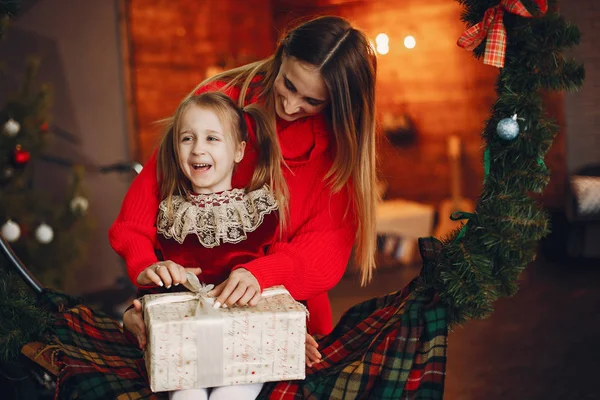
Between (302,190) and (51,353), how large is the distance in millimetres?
739

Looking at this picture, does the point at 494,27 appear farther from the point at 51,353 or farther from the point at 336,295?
the point at 336,295

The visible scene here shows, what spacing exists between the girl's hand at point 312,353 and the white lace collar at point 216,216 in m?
0.30

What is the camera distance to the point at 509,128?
1.38 meters

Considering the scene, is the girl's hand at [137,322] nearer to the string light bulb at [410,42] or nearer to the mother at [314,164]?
the mother at [314,164]

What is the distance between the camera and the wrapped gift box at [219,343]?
1.34 metres

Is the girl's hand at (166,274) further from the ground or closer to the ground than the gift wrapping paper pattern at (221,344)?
further from the ground

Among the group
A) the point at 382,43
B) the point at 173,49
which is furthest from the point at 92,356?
the point at 382,43

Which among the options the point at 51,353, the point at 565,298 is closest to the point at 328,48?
the point at 51,353

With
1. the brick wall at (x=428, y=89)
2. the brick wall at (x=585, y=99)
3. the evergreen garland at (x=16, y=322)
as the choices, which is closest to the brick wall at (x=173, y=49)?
the brick wall at (x=428, y=89)

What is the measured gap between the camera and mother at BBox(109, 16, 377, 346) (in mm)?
1700

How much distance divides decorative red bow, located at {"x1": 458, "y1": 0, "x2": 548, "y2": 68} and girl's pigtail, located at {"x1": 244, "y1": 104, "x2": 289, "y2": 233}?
0.60 metres

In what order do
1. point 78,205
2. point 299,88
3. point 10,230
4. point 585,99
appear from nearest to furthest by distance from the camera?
point 299,88, point 585,99, point 10,230, point 78,205

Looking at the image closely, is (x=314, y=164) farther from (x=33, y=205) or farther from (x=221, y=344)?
(x=33, y=205)

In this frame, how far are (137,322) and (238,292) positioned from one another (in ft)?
0.86
